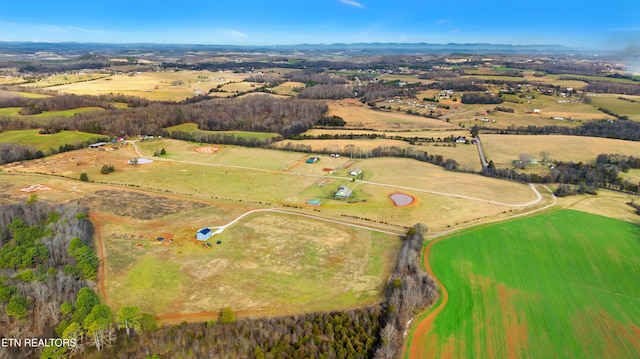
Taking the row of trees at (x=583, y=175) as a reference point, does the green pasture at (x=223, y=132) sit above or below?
below

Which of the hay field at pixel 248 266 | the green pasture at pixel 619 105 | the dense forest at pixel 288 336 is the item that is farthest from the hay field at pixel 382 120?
the dense forest at pixel 288 336

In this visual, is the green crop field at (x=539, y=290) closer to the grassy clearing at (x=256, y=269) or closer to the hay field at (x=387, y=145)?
the grassy clearing at (x=256, y=269)

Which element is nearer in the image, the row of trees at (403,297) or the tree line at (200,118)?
the row of trees at (403,297)

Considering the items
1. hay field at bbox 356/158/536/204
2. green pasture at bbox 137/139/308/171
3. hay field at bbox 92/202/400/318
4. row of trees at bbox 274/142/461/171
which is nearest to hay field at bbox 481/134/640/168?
row of trees at bbox 274/142/461/171

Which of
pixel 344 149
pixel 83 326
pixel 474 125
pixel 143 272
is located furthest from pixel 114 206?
pixel 474 125

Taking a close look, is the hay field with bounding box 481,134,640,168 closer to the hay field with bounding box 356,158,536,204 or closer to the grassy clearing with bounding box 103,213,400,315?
the hay field with bounding box 356,158,536,204

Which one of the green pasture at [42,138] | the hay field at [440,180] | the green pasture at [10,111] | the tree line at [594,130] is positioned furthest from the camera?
the green pasture at [10,111]
